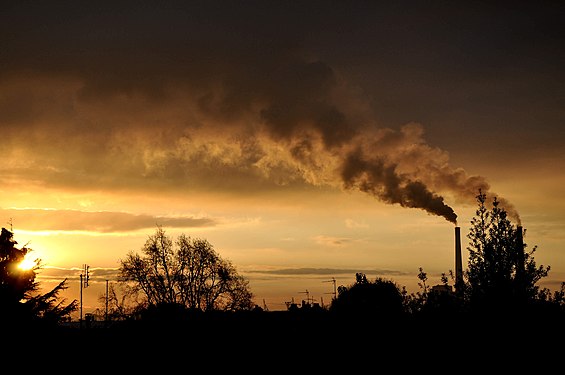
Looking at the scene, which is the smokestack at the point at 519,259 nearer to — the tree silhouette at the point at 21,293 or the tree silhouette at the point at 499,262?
the tree silhouette at the point at 499,262

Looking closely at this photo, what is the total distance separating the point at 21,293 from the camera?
33438 mm

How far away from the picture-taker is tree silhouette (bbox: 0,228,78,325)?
3100 cm

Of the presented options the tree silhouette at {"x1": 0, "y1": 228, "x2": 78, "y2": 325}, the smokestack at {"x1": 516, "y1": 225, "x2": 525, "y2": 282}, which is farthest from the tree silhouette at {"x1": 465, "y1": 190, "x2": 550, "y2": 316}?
the tree silhouette at {"x1": 0, "y1": 228, "x2": 78, "y2": 325}

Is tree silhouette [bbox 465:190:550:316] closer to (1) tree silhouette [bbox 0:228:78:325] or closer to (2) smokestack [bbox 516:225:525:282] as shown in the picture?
(2) smokestack [bbox 516:225:525:282]

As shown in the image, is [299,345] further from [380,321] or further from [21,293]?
[21,293]

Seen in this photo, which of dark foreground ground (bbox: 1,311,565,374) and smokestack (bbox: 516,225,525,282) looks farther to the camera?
smokestack (bbox: 516,225,525,282)

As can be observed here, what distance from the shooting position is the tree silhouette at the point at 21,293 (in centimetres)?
3100

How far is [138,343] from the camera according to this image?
25.8 metres

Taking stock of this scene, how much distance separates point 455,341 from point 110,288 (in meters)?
73.6

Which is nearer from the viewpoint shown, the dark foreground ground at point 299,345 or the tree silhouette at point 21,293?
the dark foreground ground at point 299,345

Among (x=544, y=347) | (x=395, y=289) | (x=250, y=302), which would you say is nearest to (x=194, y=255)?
(x=250, y=302)

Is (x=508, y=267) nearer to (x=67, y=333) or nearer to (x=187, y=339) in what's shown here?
(x=187, y=339)

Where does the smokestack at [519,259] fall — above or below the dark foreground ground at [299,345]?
above

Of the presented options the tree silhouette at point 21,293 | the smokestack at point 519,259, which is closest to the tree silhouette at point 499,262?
the smokestack at point 519,259
